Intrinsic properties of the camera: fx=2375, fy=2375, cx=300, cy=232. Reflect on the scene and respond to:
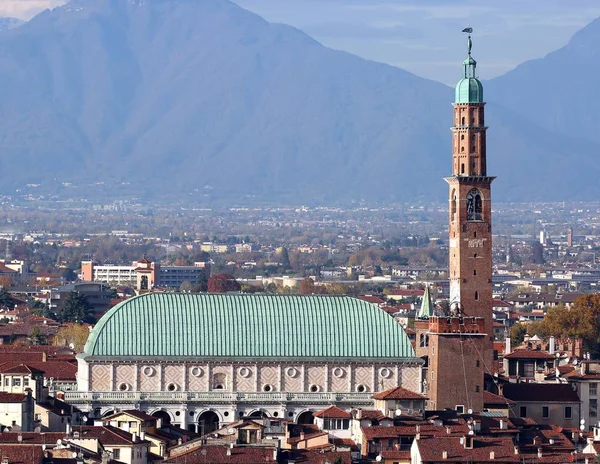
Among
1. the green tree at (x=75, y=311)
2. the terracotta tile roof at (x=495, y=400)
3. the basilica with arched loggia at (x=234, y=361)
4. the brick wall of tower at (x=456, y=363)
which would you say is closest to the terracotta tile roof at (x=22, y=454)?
the basilica with arched loggia at (x=234, y=361)

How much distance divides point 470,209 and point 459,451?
78.3ft

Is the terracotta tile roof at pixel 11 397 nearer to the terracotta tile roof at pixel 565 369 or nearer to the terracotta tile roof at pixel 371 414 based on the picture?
the terracotta tile roof at pixel 371 414

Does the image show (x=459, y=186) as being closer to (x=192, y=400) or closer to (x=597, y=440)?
(x=192, y=400)

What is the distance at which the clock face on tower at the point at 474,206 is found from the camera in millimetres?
77125

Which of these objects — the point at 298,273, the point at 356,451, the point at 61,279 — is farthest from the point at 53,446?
the point at 298,273

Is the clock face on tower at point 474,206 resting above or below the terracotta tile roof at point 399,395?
above

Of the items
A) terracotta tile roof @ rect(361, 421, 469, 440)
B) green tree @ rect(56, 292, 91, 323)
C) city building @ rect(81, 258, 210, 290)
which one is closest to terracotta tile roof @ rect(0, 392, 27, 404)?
terracotta tile roof @ rect(361, 421, 469, 440)

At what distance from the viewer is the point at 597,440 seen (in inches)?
2360

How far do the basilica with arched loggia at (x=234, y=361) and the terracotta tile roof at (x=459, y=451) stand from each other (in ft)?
44.9

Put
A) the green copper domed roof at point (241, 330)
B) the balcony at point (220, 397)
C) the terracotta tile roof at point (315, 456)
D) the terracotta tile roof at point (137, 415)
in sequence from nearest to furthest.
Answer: the terracotta tile roof at point (315, 456)
the terracotta tile roof at point (137, 415)
the balcony at point (220, 397)
the green copper domed roof at point (241, 330)

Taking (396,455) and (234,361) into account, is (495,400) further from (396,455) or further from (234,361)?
(396,455)

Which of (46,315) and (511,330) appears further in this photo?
(46,315)

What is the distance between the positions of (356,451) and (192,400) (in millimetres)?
12476

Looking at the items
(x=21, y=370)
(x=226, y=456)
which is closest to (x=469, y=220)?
(x=21, y=370)
